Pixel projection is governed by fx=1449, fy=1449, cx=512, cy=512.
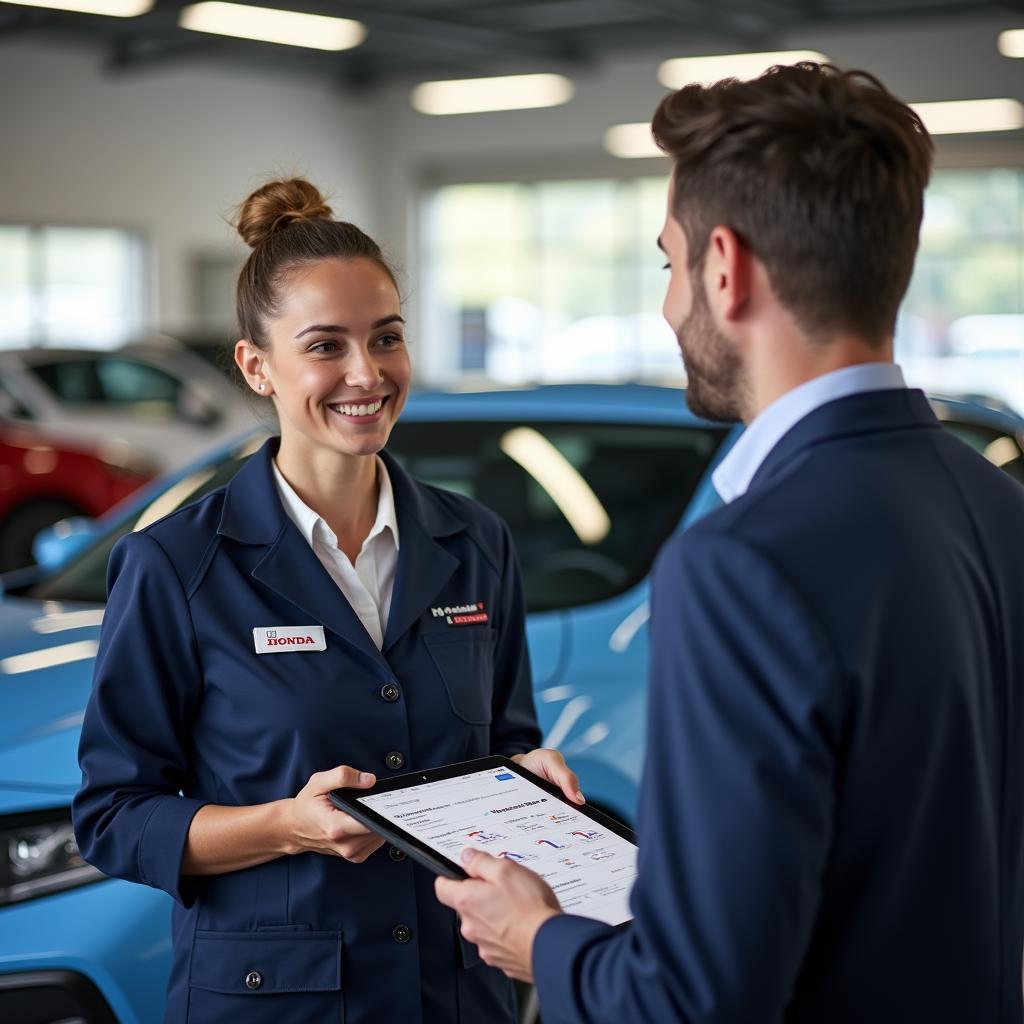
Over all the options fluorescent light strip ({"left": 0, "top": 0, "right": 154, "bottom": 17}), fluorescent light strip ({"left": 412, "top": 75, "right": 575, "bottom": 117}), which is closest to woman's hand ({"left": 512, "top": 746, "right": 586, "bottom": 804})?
fluorescent light strip ({"left": 0, "top": 0, "right": 154, "bottom": 17})

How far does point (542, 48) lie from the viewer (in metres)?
15.8

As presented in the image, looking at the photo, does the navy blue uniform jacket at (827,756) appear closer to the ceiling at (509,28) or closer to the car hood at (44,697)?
the car hood at (44,697)

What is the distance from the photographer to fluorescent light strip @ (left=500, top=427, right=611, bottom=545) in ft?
11.9

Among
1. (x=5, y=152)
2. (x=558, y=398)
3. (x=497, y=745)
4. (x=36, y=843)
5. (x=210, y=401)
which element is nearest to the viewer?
(x=497, y=745)

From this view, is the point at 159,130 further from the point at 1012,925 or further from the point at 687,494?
the point at 1012,925

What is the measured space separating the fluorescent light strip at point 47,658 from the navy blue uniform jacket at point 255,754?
1009 millimetres

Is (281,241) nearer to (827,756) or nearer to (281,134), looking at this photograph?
(827,756)

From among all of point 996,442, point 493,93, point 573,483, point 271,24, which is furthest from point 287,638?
point 493,93

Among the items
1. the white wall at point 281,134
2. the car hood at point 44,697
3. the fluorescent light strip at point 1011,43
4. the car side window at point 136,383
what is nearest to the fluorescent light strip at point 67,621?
the car hood at point 44,697

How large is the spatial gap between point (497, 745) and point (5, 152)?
1433 cm

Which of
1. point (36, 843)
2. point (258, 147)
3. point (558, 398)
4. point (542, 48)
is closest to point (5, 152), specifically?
point (258, 147)

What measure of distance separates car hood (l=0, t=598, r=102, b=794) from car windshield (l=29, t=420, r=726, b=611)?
33 centimetres

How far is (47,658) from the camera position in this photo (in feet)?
9.55

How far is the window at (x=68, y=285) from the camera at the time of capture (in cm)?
1555
